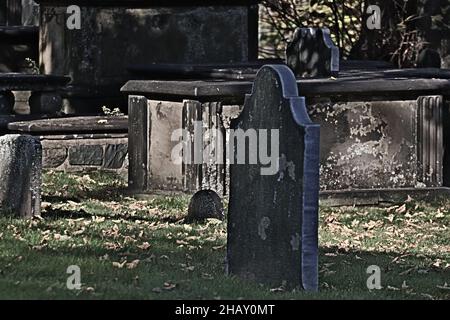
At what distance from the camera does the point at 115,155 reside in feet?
51.5

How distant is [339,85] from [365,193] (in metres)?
1.11

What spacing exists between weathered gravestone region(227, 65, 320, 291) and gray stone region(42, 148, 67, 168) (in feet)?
19.5

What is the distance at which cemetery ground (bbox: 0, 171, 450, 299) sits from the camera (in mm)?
9023

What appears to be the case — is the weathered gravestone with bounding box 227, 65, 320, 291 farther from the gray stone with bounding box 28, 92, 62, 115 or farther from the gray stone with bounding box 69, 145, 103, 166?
the gray stone with bounding box 28, 92, 62, 115

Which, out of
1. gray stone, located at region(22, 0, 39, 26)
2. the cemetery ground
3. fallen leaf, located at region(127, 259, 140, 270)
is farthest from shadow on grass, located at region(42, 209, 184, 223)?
gray stone, located at region(22, 0, 39, 26)

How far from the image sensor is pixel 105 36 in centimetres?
1684

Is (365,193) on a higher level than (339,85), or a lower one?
lower

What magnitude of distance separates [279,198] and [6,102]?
7501mm

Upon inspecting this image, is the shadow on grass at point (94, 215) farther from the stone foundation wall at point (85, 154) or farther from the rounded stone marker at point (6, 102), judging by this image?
the rounded stone marker at point (6, 102)

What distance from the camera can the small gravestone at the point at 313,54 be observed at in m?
14.6

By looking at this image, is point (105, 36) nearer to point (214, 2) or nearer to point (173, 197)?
point (214, 2)

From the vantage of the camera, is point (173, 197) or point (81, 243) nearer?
point (81, 243)

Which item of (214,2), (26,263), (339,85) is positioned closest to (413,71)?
(339,85)
